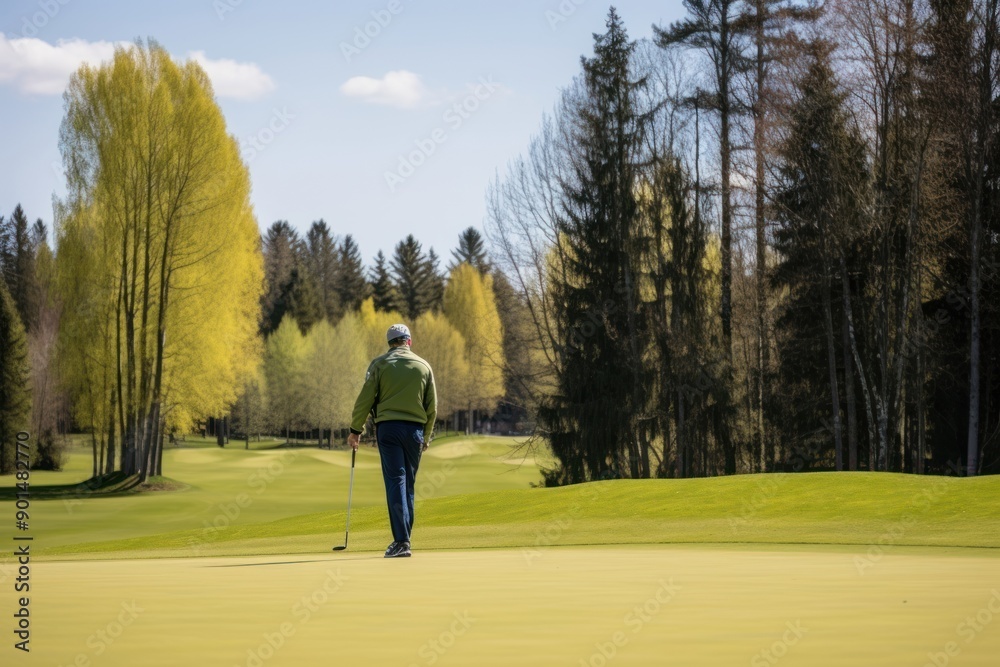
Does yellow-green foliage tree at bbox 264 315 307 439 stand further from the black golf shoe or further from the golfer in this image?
the black golf shoe

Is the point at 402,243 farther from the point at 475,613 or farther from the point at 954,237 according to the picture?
the point at 475,613

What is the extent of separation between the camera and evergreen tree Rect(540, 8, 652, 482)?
36438 mm

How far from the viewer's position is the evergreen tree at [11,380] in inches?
2066

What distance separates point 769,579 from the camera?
23.5 ft

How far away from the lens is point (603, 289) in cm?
3712

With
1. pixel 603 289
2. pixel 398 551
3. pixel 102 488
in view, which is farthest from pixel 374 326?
pixel 398 551

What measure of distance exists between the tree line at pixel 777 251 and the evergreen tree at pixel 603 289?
7cm

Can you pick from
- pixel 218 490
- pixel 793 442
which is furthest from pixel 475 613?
pixel 218 490

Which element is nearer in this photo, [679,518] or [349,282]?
[679,518]

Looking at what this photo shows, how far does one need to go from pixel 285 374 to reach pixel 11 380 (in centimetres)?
3469

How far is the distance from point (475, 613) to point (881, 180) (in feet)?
90.7

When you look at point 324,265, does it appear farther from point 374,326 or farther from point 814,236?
point 814,236

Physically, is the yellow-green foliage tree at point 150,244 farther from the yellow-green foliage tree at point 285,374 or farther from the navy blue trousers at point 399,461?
the yellow-green foliage tree at point 285,374

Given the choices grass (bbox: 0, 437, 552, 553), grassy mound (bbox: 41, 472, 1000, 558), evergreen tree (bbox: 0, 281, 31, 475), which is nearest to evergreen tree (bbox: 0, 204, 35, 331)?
grass (bbox: 0, 437, 552, 553)
